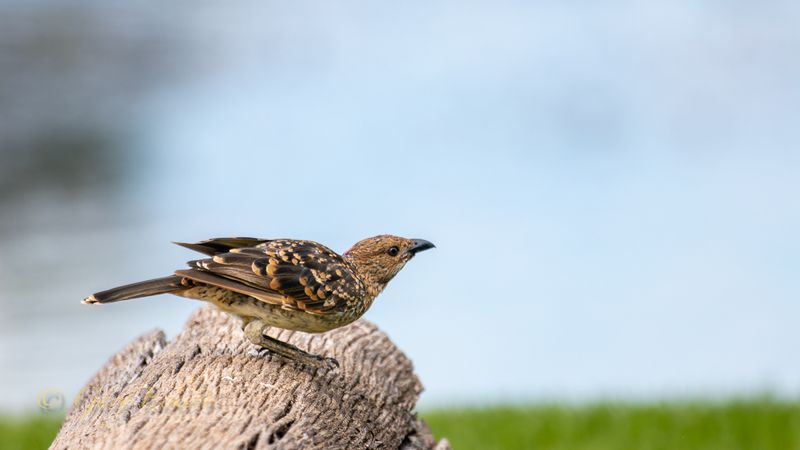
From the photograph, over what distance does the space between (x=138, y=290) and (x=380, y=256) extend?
1.36 metres

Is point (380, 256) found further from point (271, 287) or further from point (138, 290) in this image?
point (138, 290)

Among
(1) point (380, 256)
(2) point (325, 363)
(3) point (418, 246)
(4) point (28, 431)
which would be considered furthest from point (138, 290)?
(4) point (28, 431)

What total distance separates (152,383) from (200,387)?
27 cm

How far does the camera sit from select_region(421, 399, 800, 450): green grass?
7488mm

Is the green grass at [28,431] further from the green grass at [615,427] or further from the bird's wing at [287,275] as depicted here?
the bird's wing at [287,275]

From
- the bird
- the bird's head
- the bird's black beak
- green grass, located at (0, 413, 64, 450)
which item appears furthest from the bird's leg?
green grass, located at (0, 413, 64, 450)

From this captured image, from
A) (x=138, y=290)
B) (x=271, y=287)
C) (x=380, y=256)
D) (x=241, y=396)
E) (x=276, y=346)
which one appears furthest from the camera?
(x=380, y=256)

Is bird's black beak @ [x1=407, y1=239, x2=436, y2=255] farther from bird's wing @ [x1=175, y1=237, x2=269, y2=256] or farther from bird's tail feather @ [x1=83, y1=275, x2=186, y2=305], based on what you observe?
bird's tail feather @ [x1=83, y1=275, x2=186, y2=305]

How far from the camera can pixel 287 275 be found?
4.62 meters

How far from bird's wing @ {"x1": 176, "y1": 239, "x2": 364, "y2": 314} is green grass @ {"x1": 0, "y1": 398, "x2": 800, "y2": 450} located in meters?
2.98

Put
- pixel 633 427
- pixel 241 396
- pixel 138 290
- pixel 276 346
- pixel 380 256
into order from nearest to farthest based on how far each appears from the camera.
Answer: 1. pixel 241 396
2. pixel 138 290
3. pixel 276 346
4. pixel 380 256
5. pixel 633 427

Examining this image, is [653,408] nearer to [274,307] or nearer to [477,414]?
[477,414]

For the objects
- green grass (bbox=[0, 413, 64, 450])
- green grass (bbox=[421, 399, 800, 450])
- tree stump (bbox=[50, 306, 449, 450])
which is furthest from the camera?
green grass (bbox=[0, 413, 64, 450])

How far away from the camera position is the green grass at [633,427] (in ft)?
24.6
